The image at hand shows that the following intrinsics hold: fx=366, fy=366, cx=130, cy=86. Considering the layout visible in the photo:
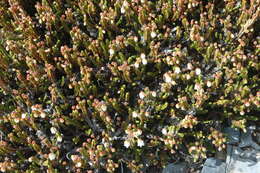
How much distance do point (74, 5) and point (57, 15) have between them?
22cm

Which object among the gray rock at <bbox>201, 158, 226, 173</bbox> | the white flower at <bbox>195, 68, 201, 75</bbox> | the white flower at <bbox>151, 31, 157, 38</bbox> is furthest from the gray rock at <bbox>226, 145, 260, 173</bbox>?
the white flower at <bbox>151, 31, 157, 38</bbox>

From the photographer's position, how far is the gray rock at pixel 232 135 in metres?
3.91

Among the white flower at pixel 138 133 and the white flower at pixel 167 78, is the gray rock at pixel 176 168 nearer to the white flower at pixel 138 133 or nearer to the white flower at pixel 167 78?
the white flower at pixel 138 133

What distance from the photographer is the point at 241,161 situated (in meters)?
3.79

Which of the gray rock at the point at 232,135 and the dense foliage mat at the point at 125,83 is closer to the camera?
the dense foliage mat at the point at 125,83

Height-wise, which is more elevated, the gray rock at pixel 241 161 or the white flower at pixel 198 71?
the white flower at pixel 198 71

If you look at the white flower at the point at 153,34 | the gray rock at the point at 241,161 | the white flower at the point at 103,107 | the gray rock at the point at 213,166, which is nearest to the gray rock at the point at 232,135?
the gray rock at the point at 241,161

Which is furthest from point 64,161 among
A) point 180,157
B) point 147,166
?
point 180,157

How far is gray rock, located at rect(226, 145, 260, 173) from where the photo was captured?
3.72 meters

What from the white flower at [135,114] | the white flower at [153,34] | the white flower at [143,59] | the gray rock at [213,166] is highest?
the white flower at [153,34]

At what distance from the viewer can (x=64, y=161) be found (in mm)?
3549

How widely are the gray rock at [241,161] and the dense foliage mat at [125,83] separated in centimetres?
25

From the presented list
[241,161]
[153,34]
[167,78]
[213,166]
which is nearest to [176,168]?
[213,166]

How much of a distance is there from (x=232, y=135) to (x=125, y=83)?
1281 mm
